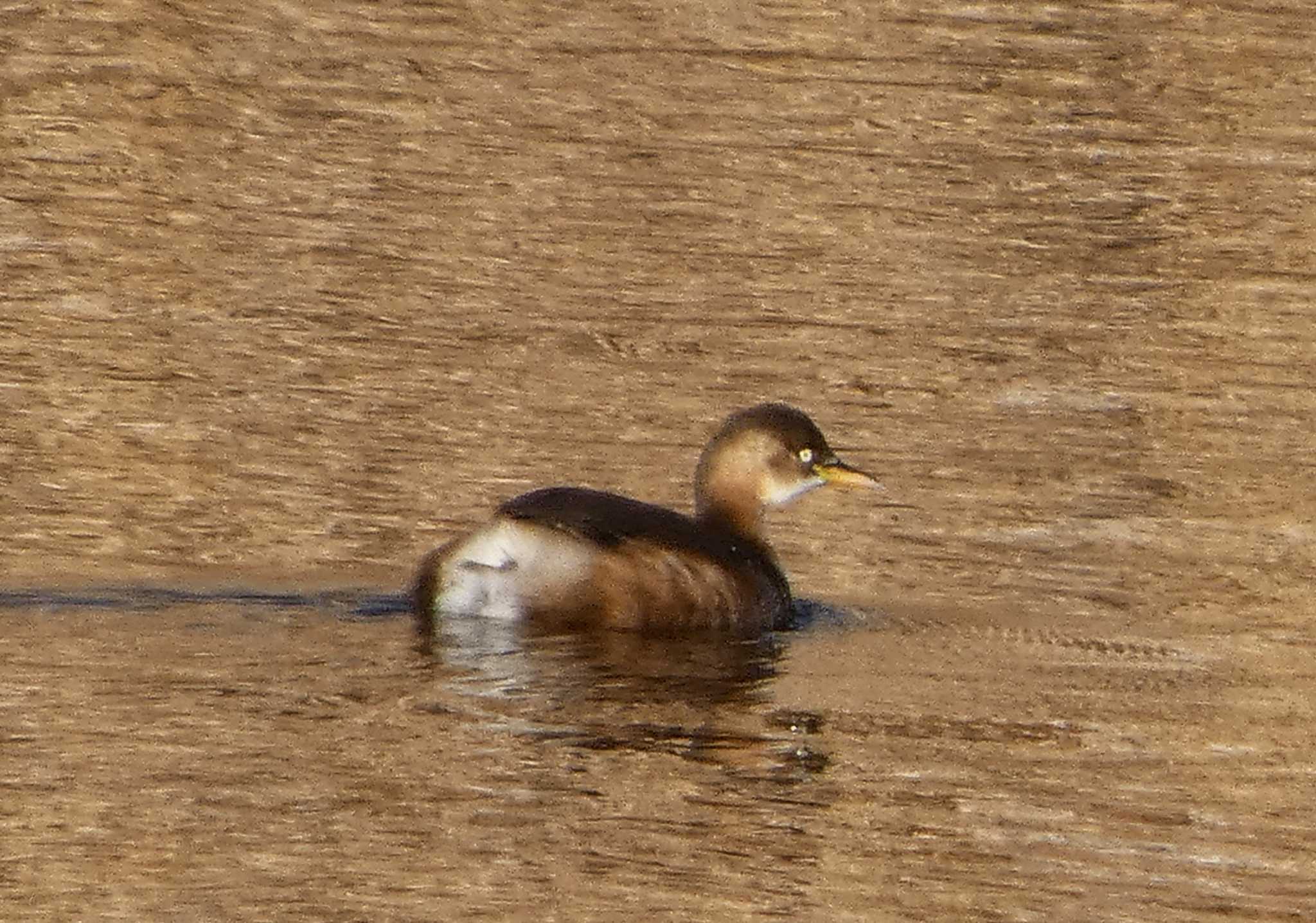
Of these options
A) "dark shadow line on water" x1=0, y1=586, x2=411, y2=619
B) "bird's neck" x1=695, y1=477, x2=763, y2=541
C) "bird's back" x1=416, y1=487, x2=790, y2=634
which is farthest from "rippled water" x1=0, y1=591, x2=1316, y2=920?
"bird's neck" x1=695, y1=477, x2=763, y2=541

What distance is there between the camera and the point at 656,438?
11320mm

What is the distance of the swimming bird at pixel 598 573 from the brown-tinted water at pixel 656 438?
14cm

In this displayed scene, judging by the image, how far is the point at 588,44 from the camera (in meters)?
14.9

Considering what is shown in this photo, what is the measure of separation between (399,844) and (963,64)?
858 centimetres

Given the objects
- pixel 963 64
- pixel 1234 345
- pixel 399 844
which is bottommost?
pixel 399 844

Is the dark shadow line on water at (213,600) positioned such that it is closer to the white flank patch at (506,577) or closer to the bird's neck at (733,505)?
the white flank patch at (506,577)

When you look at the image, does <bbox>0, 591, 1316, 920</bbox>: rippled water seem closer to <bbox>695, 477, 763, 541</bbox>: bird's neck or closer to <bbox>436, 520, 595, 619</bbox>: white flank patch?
<bbox>436, 520, 595, 619</bbox>: white flank patch

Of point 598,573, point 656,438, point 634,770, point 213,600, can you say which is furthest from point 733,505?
point 634,770

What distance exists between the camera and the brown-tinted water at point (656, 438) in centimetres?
696

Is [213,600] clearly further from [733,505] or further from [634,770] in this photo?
[634,770]

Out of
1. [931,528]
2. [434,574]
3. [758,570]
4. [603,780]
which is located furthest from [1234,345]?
[603,780]

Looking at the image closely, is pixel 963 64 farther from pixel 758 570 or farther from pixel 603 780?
pixel 603 780

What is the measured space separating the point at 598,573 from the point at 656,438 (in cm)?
240

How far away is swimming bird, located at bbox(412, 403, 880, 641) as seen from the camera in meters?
8.92
